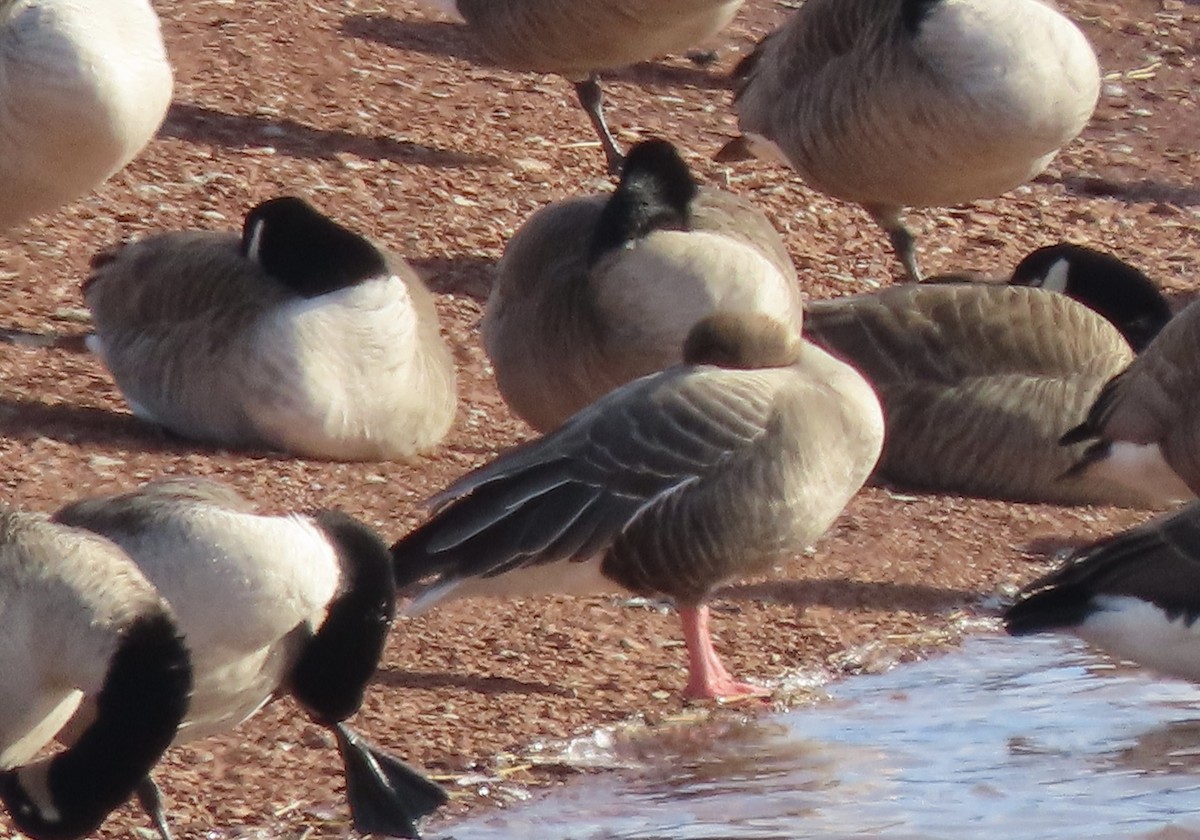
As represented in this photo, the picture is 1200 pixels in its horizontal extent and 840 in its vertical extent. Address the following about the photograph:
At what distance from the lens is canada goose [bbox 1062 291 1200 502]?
714cm

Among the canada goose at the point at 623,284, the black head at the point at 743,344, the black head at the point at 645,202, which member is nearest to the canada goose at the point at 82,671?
the black head at the point at 743,344

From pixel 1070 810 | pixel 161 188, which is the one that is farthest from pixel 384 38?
pixel 1070 810

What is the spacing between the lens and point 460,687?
5.80 m

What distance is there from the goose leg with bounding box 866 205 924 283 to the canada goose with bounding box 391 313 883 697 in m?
3.46

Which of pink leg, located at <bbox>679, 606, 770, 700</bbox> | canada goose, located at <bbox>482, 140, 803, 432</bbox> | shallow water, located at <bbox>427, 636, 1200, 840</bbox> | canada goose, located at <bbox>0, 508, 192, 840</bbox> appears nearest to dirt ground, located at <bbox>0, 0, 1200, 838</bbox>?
pink leg, located at <bbox>679, 606, 770, 700</bbox>

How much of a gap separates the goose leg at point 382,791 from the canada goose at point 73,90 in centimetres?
314

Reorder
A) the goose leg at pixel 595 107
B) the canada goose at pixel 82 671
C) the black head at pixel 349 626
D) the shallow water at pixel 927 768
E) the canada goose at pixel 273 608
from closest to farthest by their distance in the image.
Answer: the canada goose at pixel 82 671, the canada goose at pixel 273 608, the black head at pixel 349 626, the shallow water at pixel 927 768, the goose leg at pixel 595 107

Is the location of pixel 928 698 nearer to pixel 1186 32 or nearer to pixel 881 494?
pixel 881 494

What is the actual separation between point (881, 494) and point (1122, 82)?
543 cm

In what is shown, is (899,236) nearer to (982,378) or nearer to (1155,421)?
(982,378)

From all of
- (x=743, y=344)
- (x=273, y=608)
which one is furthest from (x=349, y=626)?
(x=743, y=344)

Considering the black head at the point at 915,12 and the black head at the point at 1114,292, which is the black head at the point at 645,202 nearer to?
the black head at the point at 1114,292

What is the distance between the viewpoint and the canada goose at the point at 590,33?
10.1 m

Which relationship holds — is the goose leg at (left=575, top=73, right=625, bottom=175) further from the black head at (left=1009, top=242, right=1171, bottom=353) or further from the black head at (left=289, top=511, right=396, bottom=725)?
the black head at (left=289, top=511, right=396, bottom=725)
